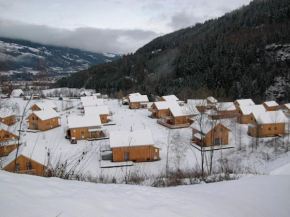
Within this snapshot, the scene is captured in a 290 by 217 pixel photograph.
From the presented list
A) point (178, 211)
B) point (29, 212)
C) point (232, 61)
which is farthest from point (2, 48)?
point (232, 61)

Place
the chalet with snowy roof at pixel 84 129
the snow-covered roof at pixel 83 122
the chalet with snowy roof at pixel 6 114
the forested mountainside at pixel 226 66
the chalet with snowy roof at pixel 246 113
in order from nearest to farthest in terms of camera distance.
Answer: the chalet with snowy roof at pixel 6 114 → the chalet with snowy roof at pixel 84 129 → the snow-covered roof at pixel 83 122 → the chalet with snowy roof at pixel 246 113 → the forested mountainside at pixel 226 66

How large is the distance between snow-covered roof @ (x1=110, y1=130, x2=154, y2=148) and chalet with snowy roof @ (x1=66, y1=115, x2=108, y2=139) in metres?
6.55

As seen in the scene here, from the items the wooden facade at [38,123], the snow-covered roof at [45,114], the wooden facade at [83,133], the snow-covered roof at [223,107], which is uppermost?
the snow-covered roof at [223,107]

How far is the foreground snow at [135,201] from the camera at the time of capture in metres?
3.08

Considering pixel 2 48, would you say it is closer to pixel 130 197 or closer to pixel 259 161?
pixel 130 197

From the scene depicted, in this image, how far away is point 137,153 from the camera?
20312 millimetres

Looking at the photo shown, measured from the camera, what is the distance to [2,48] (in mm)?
5965

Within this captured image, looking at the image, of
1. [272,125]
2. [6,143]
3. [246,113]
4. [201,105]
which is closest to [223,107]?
[246,113]

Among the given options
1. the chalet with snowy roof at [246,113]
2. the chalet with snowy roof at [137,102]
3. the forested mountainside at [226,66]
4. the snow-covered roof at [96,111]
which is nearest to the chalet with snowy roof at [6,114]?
the snow-covered roof at [96,111]

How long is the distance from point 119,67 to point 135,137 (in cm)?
9504

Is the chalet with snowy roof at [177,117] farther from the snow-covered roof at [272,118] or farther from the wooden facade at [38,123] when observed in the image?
the wooden facade at [38,123]

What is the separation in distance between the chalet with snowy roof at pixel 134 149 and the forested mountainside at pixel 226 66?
28.4 metres

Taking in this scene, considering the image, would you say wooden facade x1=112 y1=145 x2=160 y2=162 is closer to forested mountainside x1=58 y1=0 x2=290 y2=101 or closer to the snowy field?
the snowy field

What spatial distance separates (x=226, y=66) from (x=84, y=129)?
5743 centimetres
